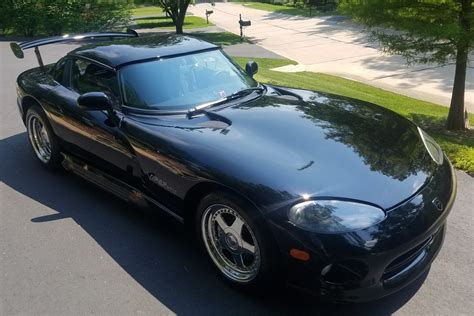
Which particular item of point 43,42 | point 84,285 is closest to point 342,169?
point 84,285

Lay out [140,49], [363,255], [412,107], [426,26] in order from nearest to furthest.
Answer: [363,255], [140,49], [426,26], [412,107]

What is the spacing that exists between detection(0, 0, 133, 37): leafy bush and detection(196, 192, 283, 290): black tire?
20.0 meters

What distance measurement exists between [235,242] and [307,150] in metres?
0.75

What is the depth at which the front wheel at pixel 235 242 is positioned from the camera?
102 inches

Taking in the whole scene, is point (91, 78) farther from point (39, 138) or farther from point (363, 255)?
point (363, 255)

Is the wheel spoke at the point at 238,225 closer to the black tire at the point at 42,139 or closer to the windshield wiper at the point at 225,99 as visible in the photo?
the windshield wiper at the point at 225,99

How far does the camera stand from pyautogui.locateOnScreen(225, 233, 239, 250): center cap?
2824 millimetres

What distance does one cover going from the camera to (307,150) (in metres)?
2.94

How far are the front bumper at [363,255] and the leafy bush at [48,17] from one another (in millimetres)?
20629

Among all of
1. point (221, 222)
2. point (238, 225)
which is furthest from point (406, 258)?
point (221, 222)

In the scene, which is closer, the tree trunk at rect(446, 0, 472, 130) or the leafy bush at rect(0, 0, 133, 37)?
the tree trunk at rect(446, 0, 472, 130)

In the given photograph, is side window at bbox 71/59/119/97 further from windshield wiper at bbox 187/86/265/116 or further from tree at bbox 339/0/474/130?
tree at bbox 339/0/474/130

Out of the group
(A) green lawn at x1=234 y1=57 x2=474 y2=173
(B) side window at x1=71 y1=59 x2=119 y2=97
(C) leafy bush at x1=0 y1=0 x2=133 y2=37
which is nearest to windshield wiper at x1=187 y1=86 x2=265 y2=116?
(B) side window at x1=71 y1=59 x2=119 y2=97

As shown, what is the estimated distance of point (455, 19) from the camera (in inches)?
250
